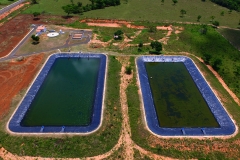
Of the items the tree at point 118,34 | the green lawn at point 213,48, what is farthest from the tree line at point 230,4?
the tree at point 118,34

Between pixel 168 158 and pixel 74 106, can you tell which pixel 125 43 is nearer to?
pixel 74 106

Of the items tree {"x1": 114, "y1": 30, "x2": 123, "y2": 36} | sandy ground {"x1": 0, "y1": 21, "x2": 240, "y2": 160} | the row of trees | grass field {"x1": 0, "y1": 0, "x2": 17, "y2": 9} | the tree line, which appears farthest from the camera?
the tree line

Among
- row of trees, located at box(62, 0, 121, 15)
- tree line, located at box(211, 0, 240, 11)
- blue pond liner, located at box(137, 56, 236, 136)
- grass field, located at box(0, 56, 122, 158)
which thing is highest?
tree line, located at box(211, 0, 240, 11)

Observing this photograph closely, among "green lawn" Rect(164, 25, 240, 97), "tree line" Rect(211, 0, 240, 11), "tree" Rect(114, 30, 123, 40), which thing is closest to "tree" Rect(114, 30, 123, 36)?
"tree" Rect(114, 30, 123, 40)

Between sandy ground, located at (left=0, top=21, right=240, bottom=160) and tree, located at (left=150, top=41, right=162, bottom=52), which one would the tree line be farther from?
tree, located at (left=150, top=41, right=162, bottom=52)

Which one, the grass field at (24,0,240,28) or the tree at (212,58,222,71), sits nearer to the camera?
the tree at (212,58,222,71)

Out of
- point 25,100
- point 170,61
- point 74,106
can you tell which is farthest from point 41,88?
point 170,61

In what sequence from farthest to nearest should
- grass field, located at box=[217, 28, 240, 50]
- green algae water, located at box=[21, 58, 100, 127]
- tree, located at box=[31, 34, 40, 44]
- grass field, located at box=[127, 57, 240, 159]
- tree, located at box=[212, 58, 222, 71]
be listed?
grass field, located at box=[217, 28, 240, 50] → tree, located at box=[31, 34, 40, 44] → tree, located at box=[212, 58, 222, 71] → green algae water, located at box=[21, 58, 100, 127] → grass field, located at box=[127, 57, 240, 159]
